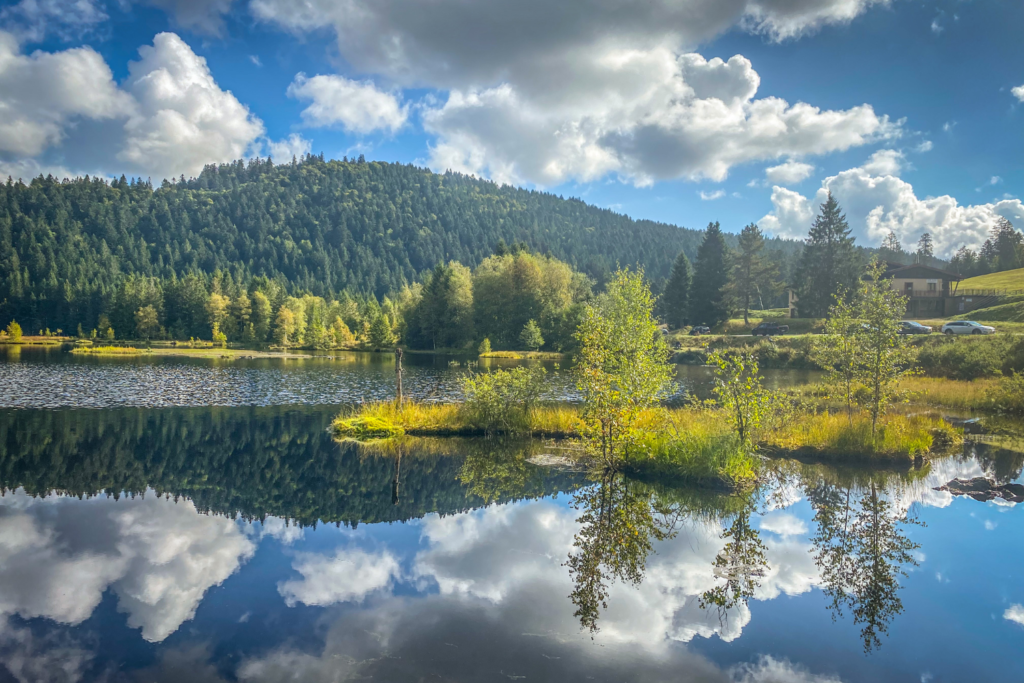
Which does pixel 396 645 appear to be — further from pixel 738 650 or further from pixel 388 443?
pixel 388 443

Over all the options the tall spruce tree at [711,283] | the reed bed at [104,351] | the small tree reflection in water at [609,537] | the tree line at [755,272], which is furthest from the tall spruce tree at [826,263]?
the reed bed at [104,351]

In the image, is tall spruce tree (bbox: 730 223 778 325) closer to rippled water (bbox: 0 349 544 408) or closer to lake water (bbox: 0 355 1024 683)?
rippled water (bbox: 0 349 544 408)

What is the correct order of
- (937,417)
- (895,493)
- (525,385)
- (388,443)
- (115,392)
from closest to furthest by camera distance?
(895,493) → (388,443) → (525,385) → (937,417) → (115,392)

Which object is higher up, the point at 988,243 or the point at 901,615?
the point at 988,243

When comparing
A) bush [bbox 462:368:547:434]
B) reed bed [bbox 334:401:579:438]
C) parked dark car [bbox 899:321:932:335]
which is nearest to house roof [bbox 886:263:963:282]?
parked dark car [bbox 899:321:932:335]

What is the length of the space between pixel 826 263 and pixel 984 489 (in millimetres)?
72800

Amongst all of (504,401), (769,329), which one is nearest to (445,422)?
(504,401)

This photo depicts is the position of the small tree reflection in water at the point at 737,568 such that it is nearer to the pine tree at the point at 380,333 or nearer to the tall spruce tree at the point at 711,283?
the tall spruce tree at the point at 711,283

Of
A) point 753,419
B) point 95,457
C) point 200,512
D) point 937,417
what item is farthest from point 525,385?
point 937,417

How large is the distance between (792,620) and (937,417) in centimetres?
2451

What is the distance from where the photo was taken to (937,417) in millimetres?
27891

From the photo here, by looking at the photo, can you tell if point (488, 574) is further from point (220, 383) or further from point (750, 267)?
point (750, 267)

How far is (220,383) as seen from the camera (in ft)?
153

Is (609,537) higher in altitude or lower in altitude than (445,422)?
lower
